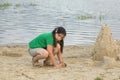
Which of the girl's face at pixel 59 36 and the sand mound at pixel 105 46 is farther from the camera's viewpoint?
the sand mound at pixel 105 46

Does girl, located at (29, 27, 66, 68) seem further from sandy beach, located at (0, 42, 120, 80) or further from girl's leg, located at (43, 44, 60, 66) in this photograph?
sandy beach, located at (0, 42, 120, 80)

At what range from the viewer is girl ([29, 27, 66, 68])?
7852 mm

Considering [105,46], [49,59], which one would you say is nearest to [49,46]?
[49,59]

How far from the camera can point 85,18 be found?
72.7 feet

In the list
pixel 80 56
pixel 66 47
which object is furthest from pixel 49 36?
pixel 66 47

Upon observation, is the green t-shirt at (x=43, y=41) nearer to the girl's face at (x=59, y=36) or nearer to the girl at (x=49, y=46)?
the girl at (x=49, y=46)

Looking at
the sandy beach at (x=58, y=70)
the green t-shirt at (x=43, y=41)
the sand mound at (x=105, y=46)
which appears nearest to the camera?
the sandy beach at (x=58, y=70)

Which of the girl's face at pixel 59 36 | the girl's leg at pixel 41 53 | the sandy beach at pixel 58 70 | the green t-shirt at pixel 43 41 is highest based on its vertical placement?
the girl's face at pixel 59 36

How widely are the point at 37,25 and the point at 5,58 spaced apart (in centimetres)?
873

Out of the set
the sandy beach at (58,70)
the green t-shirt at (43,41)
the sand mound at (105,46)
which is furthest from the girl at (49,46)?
the sand mound at (105,46)

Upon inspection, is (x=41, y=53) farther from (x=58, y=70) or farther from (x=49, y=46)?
(x=58, y=70)

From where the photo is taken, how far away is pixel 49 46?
7.90 meters

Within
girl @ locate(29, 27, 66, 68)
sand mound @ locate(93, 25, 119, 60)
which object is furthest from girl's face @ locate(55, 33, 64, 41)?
sand mound @ locate(93, 25, 119, 60)

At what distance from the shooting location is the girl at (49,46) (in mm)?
7852
